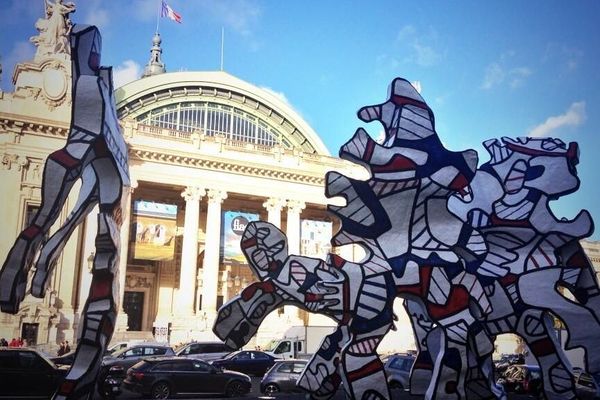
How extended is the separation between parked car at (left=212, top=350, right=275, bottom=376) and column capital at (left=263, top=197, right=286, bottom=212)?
74.1 feet

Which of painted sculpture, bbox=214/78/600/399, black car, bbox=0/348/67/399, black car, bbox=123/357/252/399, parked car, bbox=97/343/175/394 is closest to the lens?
painted sculpture, bbox=214/78/600/399

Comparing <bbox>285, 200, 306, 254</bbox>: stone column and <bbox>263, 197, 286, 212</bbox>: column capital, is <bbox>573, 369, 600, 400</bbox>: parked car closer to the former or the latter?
<bbox>285, 200, 306, 254</bbox>: stone column

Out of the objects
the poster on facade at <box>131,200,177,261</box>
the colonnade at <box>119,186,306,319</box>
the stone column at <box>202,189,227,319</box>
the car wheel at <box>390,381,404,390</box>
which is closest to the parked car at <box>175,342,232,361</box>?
the car wheel at <box>390,381,404,390</box>

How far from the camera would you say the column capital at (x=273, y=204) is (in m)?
51.5

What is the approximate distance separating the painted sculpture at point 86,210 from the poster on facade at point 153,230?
32.5 m

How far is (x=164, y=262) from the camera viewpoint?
2031 inches

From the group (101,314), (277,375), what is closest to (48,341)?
(277,375)

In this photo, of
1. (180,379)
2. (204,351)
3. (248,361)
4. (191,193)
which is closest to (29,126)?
(191,193)

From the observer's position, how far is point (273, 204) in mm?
51531

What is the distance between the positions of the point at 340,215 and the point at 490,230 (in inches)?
191

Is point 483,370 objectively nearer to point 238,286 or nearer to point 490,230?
point 490,230

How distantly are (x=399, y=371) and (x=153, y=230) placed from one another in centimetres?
2839

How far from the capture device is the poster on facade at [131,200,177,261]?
4553 cm

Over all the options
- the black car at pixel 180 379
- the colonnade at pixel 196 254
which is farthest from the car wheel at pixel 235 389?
the colonnade at pixel 196 254
